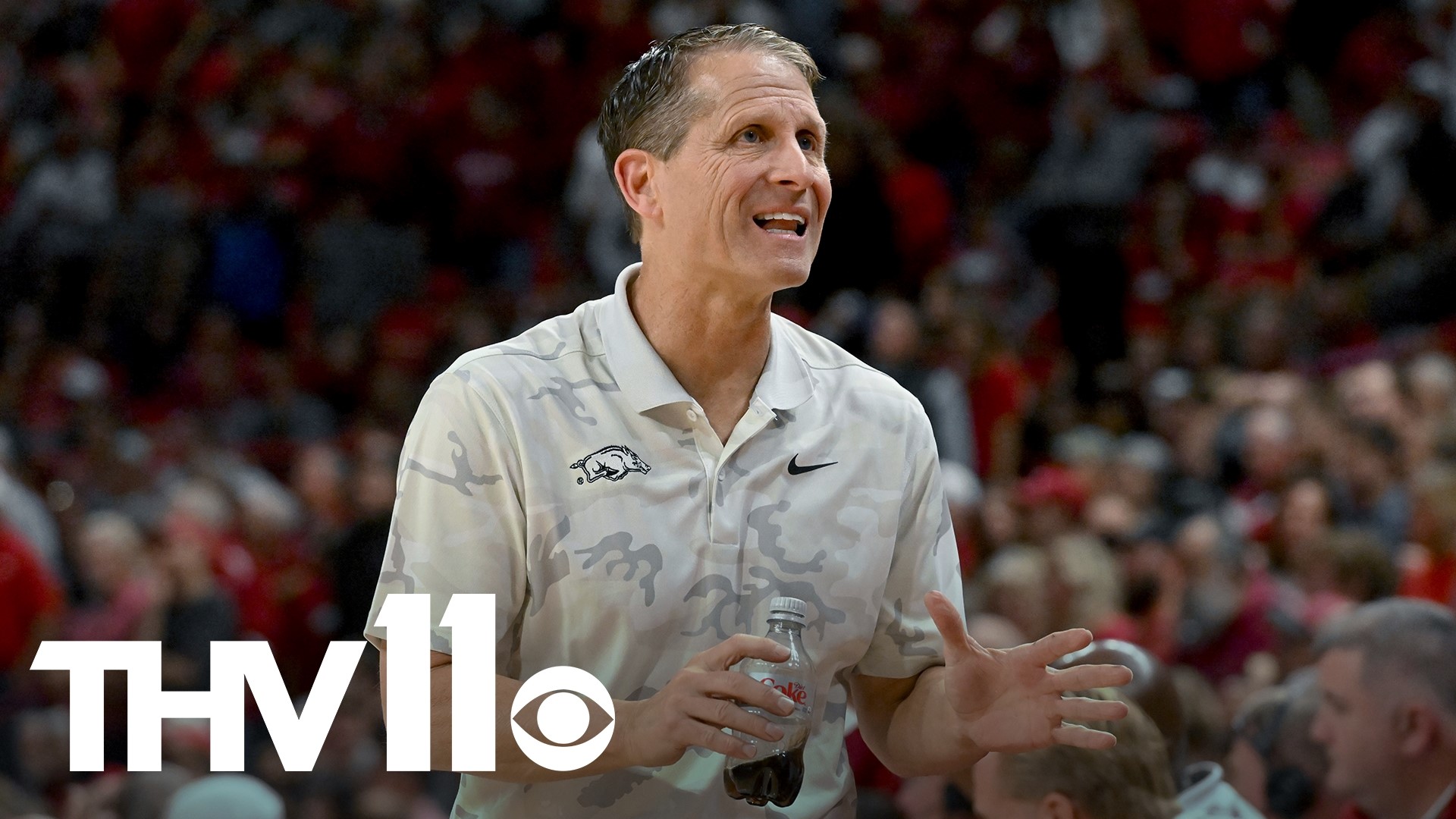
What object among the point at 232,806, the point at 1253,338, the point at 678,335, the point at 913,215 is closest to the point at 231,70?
the point at 913,215

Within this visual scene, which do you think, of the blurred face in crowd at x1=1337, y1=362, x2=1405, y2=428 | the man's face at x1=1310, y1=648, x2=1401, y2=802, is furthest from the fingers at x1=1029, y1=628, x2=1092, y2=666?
the blurred face in crowd at x1=1337, y1=362, x2=1405, y2=428

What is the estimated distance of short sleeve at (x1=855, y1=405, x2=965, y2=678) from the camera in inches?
90.6

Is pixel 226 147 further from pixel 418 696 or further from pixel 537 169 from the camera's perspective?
pixel 418 696

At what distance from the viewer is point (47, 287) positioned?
9.88 meters

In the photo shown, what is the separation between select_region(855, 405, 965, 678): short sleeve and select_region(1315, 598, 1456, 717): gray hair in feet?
2.75

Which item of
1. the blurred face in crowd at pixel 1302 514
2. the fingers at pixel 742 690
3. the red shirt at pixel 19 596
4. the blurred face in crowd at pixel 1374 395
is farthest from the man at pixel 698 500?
the red shirt at pixel 19 596

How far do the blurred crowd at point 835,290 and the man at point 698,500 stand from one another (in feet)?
8.93

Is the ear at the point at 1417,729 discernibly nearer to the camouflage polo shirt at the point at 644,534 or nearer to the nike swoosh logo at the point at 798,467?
the camouflage polo shirt at the point at 644,534

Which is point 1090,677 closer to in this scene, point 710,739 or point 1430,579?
point 710,739

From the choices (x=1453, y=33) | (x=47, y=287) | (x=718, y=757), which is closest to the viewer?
(x=718, y=757)

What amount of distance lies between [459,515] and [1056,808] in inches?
39.0

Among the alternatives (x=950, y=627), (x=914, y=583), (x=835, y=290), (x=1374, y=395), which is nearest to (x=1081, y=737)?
(x=950, y=627)

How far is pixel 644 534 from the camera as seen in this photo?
7.02 ft

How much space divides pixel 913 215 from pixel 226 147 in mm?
4400
